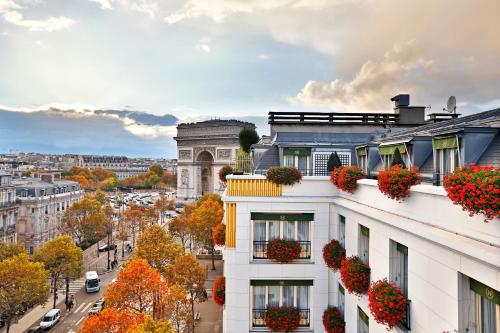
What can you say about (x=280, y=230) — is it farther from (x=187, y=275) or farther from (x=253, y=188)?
(x=187, y=275)

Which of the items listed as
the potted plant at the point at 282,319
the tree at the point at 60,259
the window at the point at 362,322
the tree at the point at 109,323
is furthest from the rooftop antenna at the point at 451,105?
the tree at the point at 60,259

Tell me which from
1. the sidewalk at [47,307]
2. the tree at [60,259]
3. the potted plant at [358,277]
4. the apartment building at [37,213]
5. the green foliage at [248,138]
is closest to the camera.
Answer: the potted plant at [358,277]

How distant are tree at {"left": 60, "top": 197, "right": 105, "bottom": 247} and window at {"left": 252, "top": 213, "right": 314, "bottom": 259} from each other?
42408mm

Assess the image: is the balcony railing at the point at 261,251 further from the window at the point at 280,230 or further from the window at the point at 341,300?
the window at the point at 341,300

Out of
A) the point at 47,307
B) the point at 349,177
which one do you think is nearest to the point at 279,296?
the point at 349,177

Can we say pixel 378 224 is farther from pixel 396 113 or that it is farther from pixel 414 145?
pixel 396 113

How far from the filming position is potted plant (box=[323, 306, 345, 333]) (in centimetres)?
1133

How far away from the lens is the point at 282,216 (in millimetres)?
12469

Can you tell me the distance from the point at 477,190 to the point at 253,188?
7896mm

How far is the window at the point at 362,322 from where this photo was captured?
9.71 m

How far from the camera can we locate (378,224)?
350 inches

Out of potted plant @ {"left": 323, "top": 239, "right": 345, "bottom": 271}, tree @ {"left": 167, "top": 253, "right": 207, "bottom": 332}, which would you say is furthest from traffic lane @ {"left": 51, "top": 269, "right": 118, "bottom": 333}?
potted plant @ {"left": 323, "top": 239, "right": 345, "bottom": 271}

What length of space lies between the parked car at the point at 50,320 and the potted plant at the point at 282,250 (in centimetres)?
2055

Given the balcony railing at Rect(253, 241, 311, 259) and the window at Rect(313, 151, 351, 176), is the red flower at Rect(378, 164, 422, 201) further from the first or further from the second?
the window at Rect(313, 151, 351, 176)
